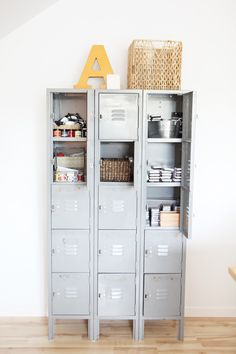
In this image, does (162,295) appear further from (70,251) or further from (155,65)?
(155,65)

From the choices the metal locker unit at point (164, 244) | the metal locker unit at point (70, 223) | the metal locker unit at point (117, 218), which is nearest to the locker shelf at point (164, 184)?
the metal locker unit at point (164, 244)

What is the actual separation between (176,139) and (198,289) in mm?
1339

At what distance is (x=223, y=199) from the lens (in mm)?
3211

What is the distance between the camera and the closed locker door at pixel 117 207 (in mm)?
2822

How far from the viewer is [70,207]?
2.83m

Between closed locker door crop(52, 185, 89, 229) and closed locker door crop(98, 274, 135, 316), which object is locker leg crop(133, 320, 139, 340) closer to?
closed locker door crop(98, 274, 135, 316)

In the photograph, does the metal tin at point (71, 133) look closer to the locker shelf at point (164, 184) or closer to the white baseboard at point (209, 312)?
the locker shelf at point (164, 184)

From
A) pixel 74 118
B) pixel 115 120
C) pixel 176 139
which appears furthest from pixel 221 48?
pixel 74 118

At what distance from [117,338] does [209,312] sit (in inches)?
33.5

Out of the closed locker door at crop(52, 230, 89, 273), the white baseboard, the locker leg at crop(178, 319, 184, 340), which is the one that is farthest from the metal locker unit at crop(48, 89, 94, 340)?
the white baseboard

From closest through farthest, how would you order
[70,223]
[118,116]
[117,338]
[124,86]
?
[118,116], [70,223], [117,338], [124,86]

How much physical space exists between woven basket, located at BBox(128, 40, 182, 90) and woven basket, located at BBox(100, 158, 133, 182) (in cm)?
57

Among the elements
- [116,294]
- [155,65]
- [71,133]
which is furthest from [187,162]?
[116,294]

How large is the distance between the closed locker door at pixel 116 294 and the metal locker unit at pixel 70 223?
3.3 inches
